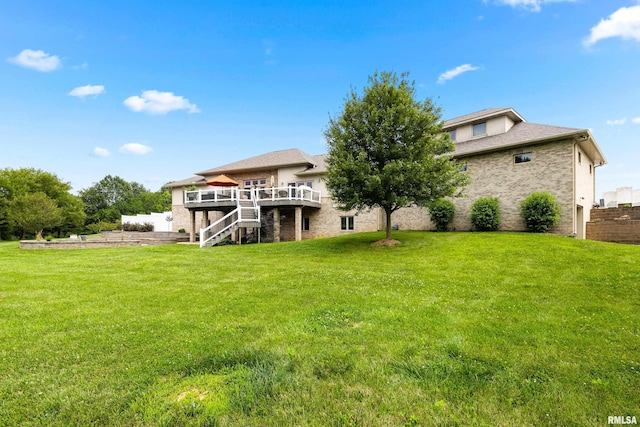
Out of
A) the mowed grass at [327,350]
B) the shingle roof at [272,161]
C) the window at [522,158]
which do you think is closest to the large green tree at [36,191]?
the shingle roof at [272,161]

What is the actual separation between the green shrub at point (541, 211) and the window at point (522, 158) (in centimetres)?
218

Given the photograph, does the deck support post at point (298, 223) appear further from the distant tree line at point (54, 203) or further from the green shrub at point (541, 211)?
the distant tree line at point (54, 203)

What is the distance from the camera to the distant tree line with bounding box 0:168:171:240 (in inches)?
1040

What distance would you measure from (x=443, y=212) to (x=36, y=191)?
5047 centimetres

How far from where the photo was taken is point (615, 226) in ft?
54.4

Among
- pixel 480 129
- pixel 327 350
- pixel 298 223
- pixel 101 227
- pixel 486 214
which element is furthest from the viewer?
pixel 101 227

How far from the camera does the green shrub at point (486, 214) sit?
57.4 ft

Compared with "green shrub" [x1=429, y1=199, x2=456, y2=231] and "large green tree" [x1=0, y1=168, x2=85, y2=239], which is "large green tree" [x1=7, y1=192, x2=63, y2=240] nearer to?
"large green tree" [x1=0, y1=168, x2=85, y2=239]

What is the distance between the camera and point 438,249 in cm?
1301

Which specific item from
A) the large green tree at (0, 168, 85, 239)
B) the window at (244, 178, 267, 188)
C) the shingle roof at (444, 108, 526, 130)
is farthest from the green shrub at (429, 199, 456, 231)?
the large green tree at (0, 168, 85, 239)

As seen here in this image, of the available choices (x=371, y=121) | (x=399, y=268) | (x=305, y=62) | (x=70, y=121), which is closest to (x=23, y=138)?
(x=70, y=121)

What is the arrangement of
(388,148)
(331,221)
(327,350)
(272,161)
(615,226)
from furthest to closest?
(272,161) < (331,221) < (615,226) < (388,148) < (327,350)

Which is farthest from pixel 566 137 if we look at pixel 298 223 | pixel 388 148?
pixel 298 223

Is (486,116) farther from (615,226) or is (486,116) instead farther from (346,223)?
(346,223)
